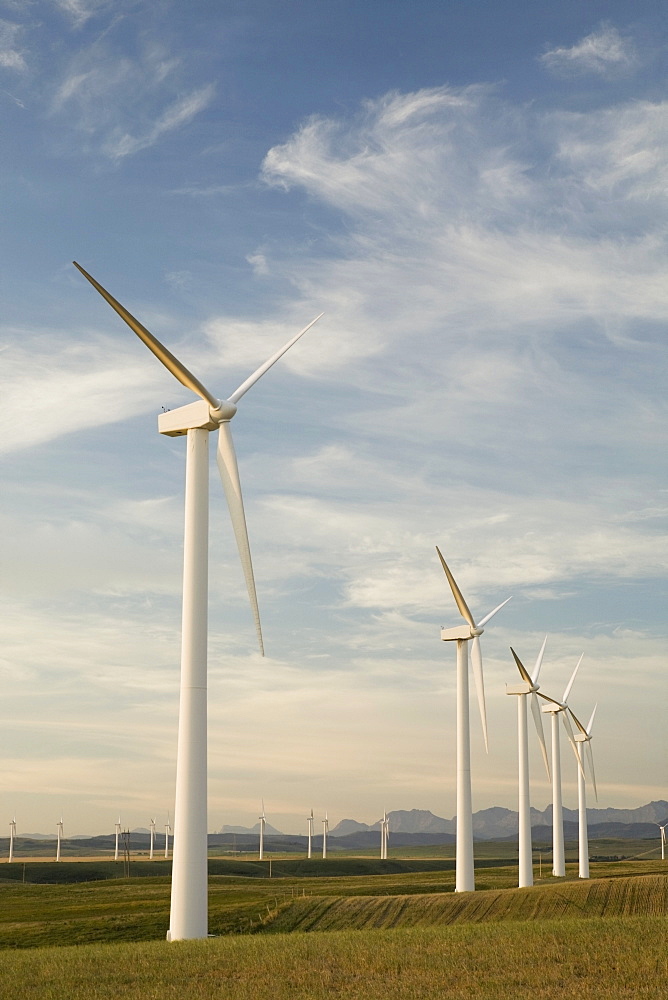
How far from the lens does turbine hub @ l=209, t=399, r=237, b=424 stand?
155ft

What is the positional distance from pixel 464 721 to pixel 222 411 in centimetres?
3996

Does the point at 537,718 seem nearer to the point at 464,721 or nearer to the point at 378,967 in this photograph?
the point at 464,721

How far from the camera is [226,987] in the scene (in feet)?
110

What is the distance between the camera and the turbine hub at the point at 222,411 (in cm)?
4712

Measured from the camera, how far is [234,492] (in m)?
48.9

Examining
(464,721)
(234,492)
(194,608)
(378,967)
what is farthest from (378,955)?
(464,721)

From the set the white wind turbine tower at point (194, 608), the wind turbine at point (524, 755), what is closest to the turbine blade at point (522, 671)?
the wind turbine at point (524, 755)

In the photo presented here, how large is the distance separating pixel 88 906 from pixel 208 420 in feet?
160

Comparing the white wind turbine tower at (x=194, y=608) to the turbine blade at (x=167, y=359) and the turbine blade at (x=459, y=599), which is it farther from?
the turbine blade at (x=459, y=599)

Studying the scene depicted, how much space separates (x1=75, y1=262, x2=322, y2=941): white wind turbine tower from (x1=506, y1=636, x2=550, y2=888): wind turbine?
5380 cm

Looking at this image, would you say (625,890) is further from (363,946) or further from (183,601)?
(183,601)

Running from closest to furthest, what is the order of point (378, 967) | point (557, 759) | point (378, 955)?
point (378, 967) → point (378, 955) → point (557, 759)

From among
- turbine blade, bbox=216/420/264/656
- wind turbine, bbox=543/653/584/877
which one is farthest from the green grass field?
wind turbine, bbox=543/653/584/877


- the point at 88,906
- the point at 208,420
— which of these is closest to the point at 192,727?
the point at 208,420
